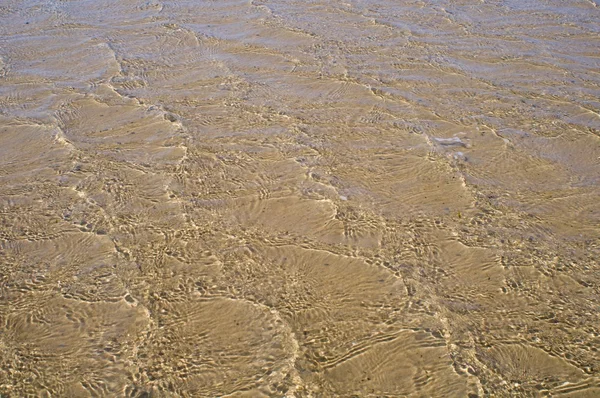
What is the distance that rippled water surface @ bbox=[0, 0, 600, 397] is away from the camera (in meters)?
2.60

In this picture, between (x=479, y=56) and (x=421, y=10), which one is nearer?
(x=479, y=56)

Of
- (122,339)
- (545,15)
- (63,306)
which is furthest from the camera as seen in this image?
(545,15)

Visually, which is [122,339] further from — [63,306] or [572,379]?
[572,379]

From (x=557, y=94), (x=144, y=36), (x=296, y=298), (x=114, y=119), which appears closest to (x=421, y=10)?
(x=557, y=94)

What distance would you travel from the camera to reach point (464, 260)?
3.18 m

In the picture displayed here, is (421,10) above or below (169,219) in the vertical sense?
above

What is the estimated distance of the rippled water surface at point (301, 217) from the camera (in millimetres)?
2598

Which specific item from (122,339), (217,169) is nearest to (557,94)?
(217,169)

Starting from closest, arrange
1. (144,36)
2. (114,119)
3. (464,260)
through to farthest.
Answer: (464,260)
(114,119)
(144,36)

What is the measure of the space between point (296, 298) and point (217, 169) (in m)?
1.40

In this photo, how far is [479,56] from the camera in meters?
5.96

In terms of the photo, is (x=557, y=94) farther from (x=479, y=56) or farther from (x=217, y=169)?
(x=217, y=169)

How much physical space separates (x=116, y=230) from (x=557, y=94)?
12.6 ft

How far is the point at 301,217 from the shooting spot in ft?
11.7
